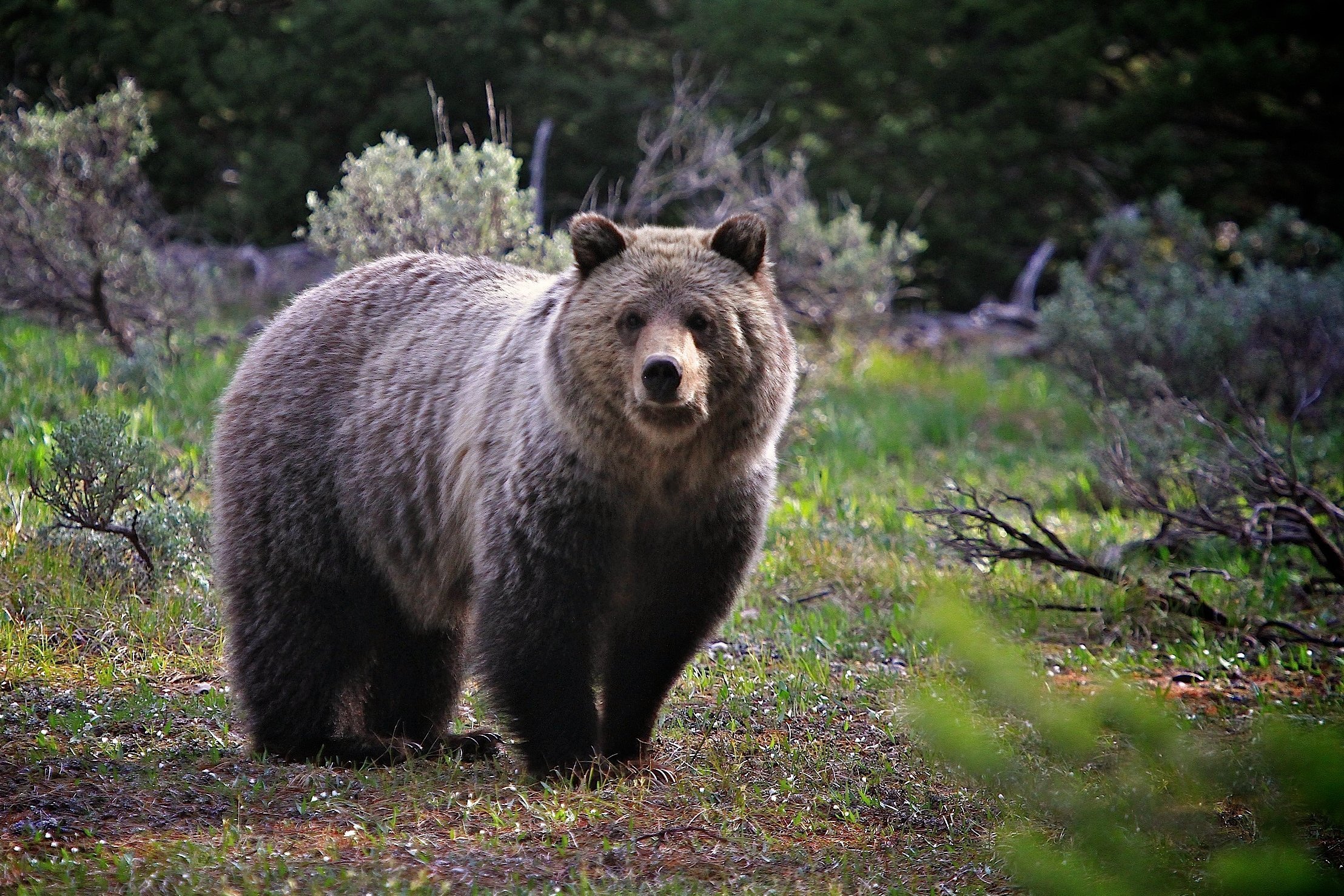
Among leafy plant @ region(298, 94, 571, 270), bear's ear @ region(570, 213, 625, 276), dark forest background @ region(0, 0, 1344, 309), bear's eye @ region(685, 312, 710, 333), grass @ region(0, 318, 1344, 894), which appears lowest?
grass @ region(0, 318, 1344, 894)

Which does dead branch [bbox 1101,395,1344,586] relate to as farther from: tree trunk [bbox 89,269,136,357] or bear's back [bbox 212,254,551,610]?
tree trunk [bbox 89,269,136,357]

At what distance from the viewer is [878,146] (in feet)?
36.7

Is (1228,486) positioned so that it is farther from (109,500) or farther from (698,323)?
(109,500)

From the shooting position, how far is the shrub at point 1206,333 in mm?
7902

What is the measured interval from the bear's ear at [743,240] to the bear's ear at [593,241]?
11.6 inches

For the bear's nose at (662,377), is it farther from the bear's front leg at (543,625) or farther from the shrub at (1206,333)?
the shrub at (1206,333)

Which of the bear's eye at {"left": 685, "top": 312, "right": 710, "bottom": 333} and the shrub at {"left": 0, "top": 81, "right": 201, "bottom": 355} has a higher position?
the shrub at {"left": 0, "top": 81, "right": 201, "bottom": 355}

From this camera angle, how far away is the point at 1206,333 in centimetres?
800

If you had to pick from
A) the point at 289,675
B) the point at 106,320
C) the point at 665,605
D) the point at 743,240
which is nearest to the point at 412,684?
the point at 289,675

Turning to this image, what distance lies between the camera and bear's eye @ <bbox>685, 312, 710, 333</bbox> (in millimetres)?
3408

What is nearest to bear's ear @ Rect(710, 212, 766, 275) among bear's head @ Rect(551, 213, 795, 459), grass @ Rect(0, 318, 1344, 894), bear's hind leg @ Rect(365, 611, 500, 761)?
bear's head @ Rect(551, 213, 795, 459)

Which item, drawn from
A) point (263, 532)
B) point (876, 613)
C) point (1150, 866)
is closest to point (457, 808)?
point (263, 532)

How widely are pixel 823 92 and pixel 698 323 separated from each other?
8532 millimetres

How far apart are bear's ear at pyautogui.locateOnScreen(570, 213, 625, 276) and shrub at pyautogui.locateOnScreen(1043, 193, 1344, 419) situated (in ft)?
15.0
